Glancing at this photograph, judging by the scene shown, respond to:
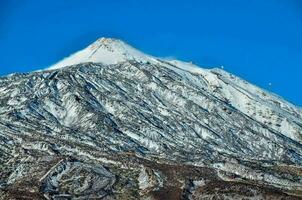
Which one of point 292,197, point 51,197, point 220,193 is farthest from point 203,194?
point 51,197

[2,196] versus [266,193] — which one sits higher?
[266,193]

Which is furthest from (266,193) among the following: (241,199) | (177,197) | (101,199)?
(101,199)

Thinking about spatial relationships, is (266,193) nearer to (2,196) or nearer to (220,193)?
(220,193)

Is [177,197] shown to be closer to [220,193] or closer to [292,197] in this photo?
[220,193]

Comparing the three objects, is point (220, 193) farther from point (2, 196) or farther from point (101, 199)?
point (2, 196)

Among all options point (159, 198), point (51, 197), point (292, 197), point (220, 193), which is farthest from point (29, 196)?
point (292, 197)

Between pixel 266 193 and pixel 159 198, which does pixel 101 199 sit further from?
pixel 266 193

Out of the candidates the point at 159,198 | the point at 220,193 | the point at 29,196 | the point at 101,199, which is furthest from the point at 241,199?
the point at 29,196
